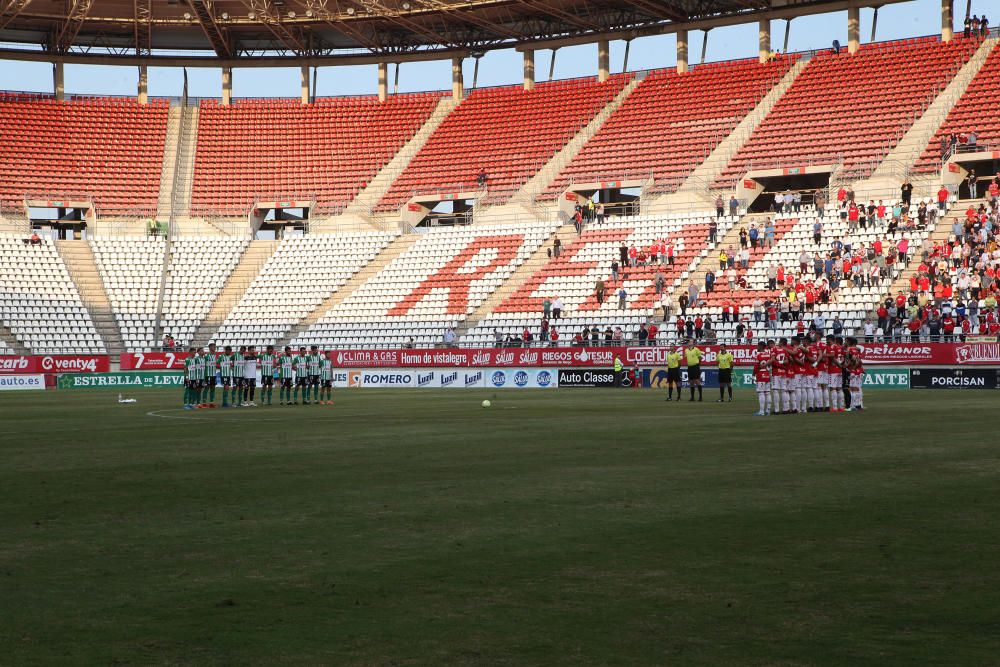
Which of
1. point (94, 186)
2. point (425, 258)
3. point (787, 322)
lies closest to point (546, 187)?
point (425, 258)

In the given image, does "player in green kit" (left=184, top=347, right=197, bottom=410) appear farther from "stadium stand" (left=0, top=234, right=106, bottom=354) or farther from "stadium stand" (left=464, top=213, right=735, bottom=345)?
"stadium stand" (left=0, top=234, right=106, bottom=354)

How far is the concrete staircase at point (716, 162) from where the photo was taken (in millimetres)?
56719

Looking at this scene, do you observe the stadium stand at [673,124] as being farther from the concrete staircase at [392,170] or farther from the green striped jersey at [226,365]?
the green striped jersey at [226,365]

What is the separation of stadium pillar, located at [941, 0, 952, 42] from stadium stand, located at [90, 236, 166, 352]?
133 feet

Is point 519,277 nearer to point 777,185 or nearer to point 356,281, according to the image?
point 356,281

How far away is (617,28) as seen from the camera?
66375 millimetres

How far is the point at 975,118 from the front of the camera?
2106 inches

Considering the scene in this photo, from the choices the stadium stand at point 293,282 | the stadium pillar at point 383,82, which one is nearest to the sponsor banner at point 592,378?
the stadium stand at point 293,282

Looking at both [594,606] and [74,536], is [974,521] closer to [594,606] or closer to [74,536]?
[594,606]

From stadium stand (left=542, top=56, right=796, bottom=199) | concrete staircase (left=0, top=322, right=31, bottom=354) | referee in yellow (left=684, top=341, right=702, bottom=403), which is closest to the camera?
referee in yellow (left=684, top=341, right=702, bottom=403)

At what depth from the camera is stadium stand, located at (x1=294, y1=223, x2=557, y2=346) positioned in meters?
53.7

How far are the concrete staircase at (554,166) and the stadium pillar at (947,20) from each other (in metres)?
15.8

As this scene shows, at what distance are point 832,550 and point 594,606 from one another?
2608 millimetres

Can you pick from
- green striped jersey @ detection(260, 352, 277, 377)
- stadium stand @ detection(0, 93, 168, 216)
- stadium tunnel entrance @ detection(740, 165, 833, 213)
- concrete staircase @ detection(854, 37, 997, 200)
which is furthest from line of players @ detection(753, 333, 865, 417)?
stadium stand @ detection(0, 93, 168, 216)
